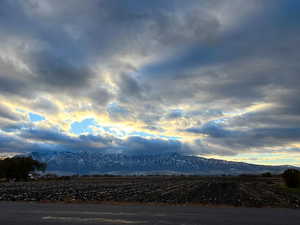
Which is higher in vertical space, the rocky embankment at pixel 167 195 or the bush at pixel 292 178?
the bush at pixel 292 178

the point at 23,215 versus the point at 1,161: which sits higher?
the point at 1,161

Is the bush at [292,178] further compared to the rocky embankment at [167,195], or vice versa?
the bush at [292,178]

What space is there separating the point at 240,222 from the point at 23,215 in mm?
12990

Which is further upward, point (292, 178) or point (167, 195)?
point (292, 178)

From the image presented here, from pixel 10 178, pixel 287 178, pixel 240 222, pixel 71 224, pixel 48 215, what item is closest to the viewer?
pixel 71 224

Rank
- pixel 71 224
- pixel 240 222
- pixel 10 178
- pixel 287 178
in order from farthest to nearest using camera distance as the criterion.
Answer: pixel 10 178, pixel 287 178, pixel 240 222, pixel 71 224

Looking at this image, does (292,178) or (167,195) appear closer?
(167,195)

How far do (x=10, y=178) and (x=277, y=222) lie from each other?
12710 centimetres

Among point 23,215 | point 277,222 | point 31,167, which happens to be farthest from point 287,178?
point 31,167

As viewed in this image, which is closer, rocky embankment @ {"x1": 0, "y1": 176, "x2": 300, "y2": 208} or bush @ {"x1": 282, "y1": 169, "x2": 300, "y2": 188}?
rocky embankment @ {"x1": 0, "y1": 176, "x2": 300, "y2": 208}

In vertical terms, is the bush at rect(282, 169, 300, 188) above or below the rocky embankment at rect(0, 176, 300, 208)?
above

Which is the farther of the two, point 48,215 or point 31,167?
point 31,167

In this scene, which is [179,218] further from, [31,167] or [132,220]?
[31,167]

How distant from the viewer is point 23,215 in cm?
2217
